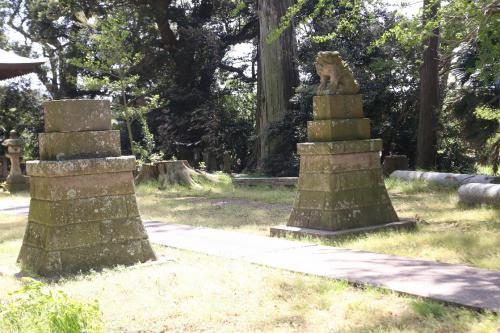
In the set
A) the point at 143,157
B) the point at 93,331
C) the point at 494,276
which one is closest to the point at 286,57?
the point at 143,157

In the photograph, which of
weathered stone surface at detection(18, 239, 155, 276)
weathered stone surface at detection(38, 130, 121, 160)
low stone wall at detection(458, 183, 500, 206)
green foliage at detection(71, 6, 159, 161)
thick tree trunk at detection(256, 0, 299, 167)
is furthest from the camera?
green foliage at detection(71, 6, 159, 161)

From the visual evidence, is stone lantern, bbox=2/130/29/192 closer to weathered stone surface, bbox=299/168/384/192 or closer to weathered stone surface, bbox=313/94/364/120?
weathered stone surface, bbox=299/168/384/192

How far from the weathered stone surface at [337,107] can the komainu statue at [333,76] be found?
78 mm

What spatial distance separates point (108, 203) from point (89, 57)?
58.7 ft

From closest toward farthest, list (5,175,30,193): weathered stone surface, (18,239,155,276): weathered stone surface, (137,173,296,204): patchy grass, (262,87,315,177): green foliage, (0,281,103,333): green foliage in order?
(0,281,103,333): green foliage < (18,239,155,276): weathered stone surface < (137,173,296,204): patchy grass < (262,87,315,177): green foliage < (5,175,30,193): weathered stone surface

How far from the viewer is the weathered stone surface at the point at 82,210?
239 inches

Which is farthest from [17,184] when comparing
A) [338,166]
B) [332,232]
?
[332,232]

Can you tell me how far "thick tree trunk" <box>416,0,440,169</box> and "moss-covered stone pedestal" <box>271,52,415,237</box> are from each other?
8092mm

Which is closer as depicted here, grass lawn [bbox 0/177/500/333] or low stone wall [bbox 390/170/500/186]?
grass lawn [bbox 0/177/500/333]

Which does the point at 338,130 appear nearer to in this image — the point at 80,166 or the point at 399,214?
the point at 399,214

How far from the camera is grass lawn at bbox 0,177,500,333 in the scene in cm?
419

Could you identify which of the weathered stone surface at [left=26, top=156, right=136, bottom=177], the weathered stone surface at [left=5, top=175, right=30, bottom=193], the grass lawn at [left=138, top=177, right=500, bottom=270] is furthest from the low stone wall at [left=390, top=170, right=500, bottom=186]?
the weathered stone surface at [left=5, top=175, right=30, bottom=193]

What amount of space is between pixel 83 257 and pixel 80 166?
90 centimetres

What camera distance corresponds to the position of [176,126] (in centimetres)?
2386
